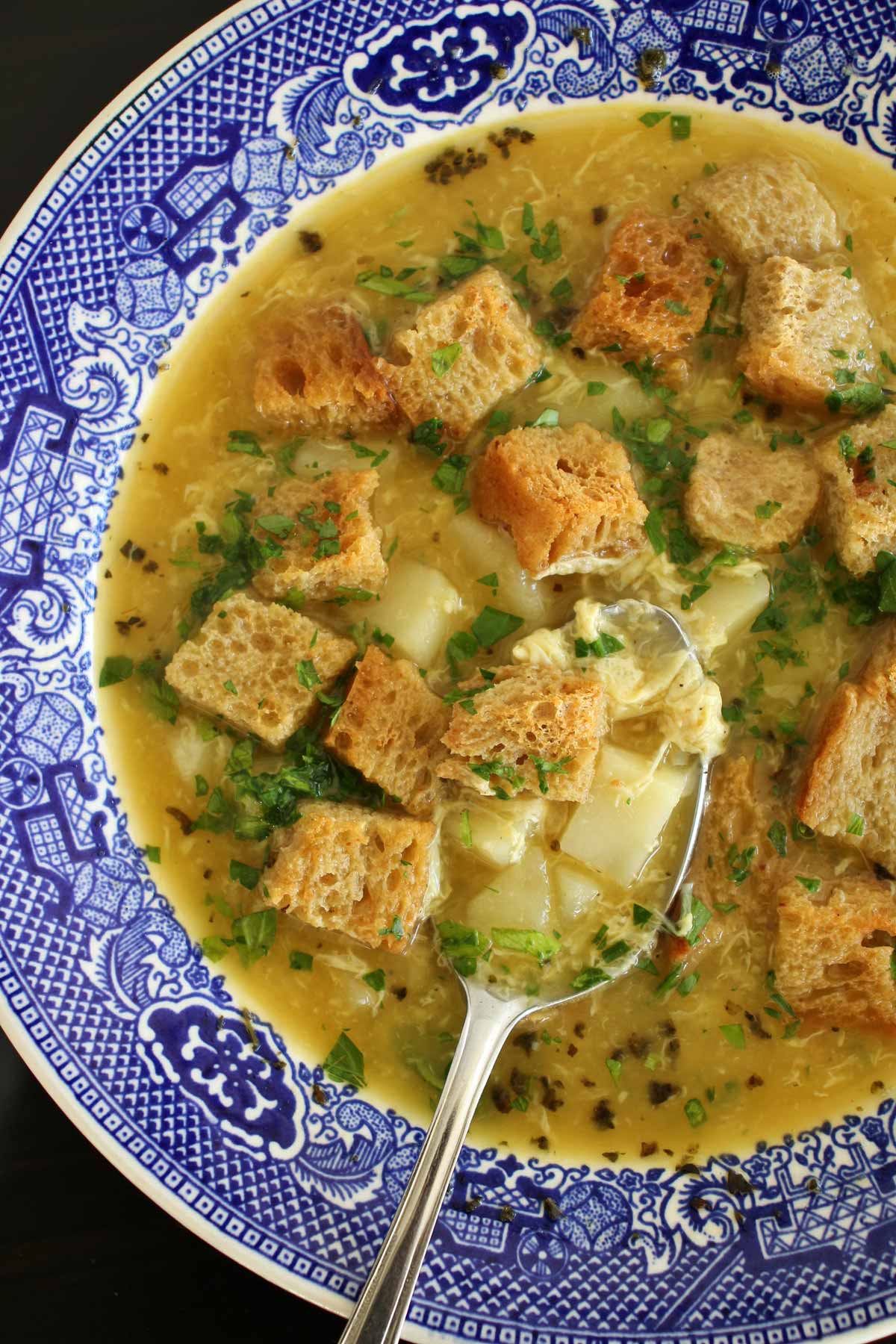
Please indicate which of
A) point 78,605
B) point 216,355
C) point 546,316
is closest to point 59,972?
point 78,605

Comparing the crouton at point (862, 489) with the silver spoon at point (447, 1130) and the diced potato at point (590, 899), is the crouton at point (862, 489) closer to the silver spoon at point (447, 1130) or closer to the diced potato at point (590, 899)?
the silver spoon at point (447, 1130)

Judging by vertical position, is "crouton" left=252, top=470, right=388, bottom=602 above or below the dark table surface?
above

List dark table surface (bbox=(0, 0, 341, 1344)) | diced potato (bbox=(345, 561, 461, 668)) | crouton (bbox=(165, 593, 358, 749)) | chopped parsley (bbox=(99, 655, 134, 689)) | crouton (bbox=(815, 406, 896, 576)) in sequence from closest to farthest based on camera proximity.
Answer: crouton (bbox=(815, 406, 896, 576)) < crouton (bbox=(165, 593, 358, 749)) < diced potato (bbox=(345, 561, 461, 668)) < dark table surface (bbox=(0, 0, 341, 1344)) < chopped parsley (bbox=(99, 655, 134, 689))

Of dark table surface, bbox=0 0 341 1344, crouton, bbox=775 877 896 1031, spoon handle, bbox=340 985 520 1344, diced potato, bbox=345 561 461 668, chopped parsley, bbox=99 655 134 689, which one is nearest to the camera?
spoon handle, bbox=340 985 520 1344

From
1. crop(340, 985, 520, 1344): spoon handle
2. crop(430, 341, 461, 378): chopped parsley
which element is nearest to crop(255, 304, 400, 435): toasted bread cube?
crop(430, 341, 461, 378): chopped parsley

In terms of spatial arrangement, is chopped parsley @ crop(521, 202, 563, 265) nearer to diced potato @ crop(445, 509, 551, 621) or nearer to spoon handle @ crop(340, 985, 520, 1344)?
diced potato @ crop(445, 509, 551, 621)

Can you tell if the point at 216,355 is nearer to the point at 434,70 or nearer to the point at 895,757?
the point at 434,70
